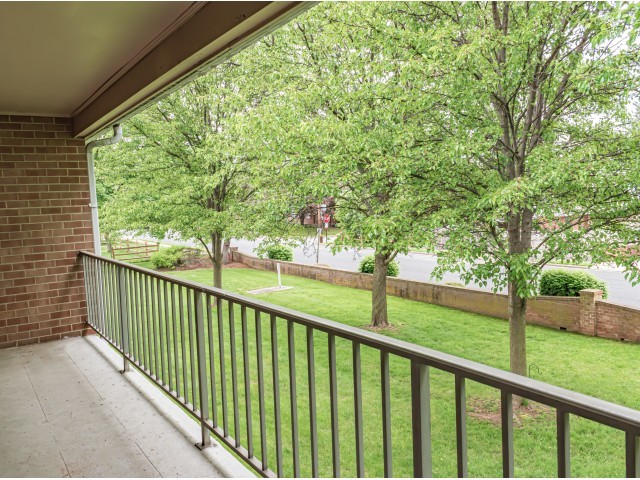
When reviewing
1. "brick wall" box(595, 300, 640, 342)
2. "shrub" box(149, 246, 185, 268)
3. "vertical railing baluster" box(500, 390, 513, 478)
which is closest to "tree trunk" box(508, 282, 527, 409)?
"brick wall" box(595, 300, 640, 342)

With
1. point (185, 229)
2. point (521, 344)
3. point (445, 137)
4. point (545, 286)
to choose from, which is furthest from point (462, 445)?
point (545, 286)

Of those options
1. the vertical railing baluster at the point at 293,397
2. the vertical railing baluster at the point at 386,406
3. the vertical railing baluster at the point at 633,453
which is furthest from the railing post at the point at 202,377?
the vertical railing baluster at the point at 633,453

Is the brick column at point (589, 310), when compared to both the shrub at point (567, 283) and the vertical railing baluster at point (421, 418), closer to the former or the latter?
the shrub at point (567, 283)

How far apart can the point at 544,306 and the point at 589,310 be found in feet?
2.78

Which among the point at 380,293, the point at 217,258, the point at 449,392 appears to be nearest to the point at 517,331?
the point at 449,392

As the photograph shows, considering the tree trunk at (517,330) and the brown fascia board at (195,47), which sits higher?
the brown fascia board at (195,47)

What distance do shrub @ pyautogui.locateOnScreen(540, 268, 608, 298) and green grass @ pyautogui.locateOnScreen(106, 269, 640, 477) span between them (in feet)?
2.65

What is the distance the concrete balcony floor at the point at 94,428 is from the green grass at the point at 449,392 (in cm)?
42

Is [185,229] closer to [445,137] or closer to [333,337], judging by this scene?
[445,137]

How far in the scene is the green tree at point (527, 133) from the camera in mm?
4520

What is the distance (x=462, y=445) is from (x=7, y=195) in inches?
176

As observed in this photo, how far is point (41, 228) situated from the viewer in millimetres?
4379

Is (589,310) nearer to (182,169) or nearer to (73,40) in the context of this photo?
(182,169)

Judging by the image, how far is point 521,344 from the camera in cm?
591
